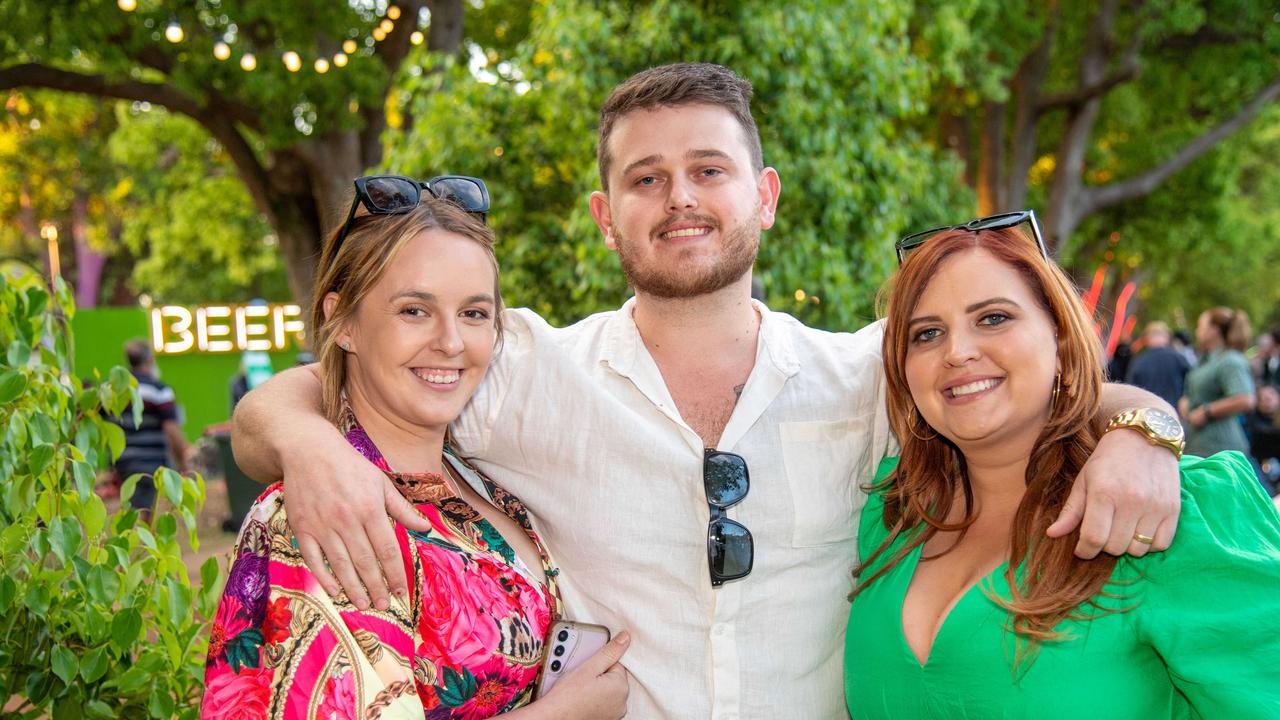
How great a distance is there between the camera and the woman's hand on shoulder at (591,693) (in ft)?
7.02

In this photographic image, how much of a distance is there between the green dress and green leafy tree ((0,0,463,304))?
25.5 feet

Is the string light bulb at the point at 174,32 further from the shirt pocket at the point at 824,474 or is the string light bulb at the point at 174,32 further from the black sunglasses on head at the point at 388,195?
the shirt pocket at the point at 824,474

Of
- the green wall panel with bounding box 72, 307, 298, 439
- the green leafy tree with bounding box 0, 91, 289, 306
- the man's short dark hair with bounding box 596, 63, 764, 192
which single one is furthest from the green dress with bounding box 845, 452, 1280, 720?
the green wall panel with bounding box 72, 307, 298, 439

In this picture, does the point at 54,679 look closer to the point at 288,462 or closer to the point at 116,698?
the point at 116,698

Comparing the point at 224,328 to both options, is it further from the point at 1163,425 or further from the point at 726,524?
the point at 1163,425

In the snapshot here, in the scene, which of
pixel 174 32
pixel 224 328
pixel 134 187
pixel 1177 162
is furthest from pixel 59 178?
pixel 1177 162

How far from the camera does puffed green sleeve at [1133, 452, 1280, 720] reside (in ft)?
5.98

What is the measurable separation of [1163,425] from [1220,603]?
38 cm

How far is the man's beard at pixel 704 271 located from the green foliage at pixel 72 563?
4.19 feet

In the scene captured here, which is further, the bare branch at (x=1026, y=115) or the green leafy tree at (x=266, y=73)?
the bare branch at (x=1026, y=115)

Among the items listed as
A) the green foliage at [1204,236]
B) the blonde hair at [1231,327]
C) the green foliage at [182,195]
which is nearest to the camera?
the blonde hair at [1231,327]

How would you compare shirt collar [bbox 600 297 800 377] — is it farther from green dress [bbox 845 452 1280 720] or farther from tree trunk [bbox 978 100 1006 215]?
tree trunk [bbox 978 100 1006 215]

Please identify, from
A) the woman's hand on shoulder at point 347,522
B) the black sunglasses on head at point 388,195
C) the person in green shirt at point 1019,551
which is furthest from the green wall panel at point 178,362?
the person in green shirt at point 1019,551

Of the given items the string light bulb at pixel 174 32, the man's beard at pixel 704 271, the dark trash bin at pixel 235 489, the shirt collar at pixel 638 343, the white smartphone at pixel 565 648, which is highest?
the string light bulb at pixel 174 32
